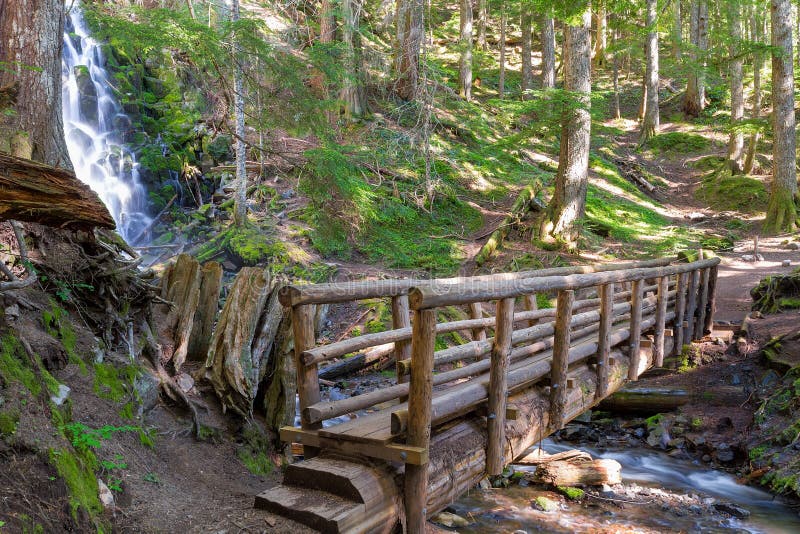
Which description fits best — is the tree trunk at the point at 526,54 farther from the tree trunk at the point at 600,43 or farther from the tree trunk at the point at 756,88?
the tree trunk at the point at 756,88

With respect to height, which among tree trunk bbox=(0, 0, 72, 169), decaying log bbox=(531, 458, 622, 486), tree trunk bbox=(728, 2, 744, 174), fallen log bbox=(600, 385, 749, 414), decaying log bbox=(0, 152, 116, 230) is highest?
tree trunk bbox=(728, 2, 744, 174)

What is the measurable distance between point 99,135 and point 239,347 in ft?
35.8

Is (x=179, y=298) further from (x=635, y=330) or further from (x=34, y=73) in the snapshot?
(x=635, y=330)

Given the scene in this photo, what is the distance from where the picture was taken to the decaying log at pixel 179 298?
6.43 metres

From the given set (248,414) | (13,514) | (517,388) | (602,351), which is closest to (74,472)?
(13,514)

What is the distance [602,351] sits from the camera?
6316 millimetres

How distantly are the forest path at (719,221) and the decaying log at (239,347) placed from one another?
981 centimetres

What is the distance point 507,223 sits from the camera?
46.7ft

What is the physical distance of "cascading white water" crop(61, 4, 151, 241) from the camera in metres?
13.2

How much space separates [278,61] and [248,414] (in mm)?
4726

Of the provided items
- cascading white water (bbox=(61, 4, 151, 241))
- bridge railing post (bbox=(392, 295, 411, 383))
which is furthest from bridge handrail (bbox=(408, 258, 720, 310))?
cascading white water (bbox=(61, 4, 151, 241))

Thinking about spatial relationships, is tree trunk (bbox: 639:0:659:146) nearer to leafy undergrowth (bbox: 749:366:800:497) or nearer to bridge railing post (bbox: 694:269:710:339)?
bridge railing post (bbox: 694:269:710:339)

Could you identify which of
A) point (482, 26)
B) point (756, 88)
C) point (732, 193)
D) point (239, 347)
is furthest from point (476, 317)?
point (482, 26)

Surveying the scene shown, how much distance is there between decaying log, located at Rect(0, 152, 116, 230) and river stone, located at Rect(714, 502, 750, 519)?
7.21 m
